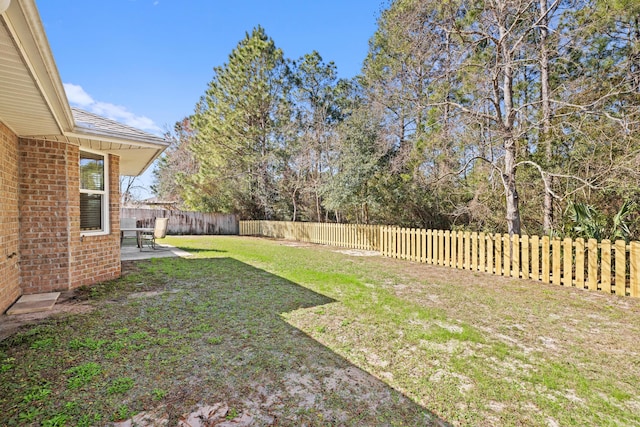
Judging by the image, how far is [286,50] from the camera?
20.2 meters

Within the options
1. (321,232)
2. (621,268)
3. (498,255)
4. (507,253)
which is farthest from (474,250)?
(321,232)

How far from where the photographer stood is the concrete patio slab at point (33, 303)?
Answer: 4.15 meters

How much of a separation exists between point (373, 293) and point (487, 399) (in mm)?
3197

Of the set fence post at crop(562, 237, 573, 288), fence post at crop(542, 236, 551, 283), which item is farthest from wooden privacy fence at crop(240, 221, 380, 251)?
fence post at crop(562, 237, 573, 288)

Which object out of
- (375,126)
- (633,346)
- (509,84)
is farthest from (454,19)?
(633,346)

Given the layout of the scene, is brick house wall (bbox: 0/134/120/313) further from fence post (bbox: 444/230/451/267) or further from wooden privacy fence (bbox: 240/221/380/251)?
wooden privacy fence (bbox: 240/221/380/251)

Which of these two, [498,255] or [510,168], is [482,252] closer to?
[498,255]

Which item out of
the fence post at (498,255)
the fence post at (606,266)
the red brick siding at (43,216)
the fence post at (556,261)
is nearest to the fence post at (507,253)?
the fence post at (498,255)

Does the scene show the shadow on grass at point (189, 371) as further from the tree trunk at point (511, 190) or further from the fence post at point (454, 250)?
the tree trunk at point (511, 190)

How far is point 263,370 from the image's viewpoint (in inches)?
108

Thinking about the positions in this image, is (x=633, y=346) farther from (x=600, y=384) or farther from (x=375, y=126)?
(x=375, y=126)

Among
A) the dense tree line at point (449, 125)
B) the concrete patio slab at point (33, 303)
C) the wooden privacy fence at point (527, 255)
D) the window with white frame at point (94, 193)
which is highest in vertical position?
the dense tree line at point (449, 125)

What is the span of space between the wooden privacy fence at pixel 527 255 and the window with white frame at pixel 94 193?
8.21m

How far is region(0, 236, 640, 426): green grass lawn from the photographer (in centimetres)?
221
